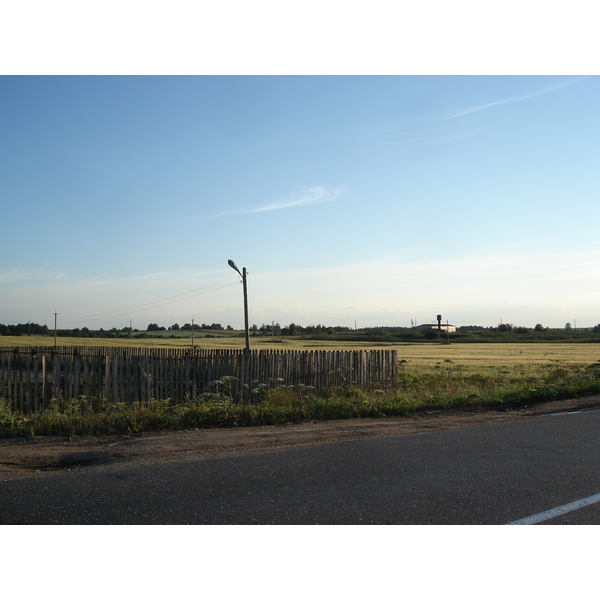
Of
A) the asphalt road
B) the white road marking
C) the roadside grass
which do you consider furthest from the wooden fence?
the white road marking

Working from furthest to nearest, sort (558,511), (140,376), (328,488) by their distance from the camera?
(140,376)
(328,488)
(558,511)

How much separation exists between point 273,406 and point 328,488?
5.18m

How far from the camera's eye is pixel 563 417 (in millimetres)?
9391

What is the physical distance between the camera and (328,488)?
4781 millimetres

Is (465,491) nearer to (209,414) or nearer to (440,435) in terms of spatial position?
(440,435)

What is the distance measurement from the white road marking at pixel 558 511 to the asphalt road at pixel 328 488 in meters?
0.05

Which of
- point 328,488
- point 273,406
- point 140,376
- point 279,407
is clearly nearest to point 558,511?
point 328,488

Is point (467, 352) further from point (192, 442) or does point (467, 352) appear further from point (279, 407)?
point (192, 442)

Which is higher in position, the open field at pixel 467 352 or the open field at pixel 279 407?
the open field at pixel 279 407

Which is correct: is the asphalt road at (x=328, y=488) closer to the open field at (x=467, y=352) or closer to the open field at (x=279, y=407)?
the open field at (x=279, y=407)

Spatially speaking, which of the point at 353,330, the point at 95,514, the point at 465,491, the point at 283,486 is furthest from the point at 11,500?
the point at 353,330

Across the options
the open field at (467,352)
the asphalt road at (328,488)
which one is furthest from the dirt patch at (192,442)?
the open field at (467,352)

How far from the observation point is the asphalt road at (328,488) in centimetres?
413

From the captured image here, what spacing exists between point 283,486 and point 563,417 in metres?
6.88
